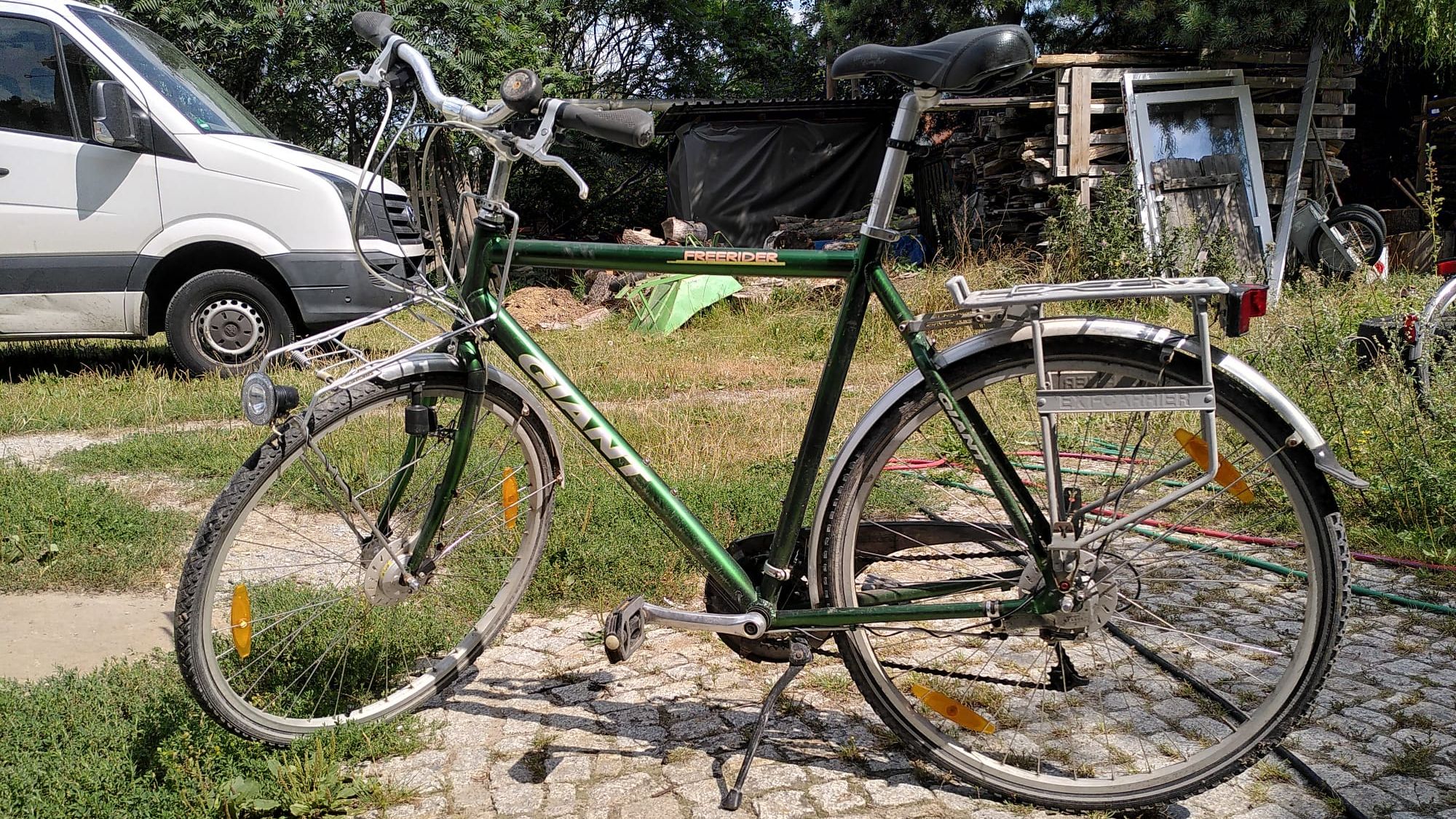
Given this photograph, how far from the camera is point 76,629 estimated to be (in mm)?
3541

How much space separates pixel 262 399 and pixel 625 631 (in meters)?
1.00

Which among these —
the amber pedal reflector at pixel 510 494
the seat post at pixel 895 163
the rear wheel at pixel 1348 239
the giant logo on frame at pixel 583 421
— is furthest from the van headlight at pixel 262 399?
the rear wheel at pixel 1348 239

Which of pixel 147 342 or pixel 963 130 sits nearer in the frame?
pixel 147 342

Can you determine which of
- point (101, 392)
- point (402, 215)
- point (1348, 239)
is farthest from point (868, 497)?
point (1348, 239)

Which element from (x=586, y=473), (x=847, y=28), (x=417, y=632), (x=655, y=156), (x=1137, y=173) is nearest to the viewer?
(x=417, y=632)

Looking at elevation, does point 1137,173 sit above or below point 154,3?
below

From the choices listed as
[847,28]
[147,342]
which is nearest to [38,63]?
[147,342]

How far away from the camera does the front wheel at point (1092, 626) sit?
7.51 feet

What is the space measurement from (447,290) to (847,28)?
15311 mm

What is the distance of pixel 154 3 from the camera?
14.6 m

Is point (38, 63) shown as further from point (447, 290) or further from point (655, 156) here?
point (655, 156)

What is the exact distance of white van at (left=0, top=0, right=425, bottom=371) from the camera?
7.00 metres

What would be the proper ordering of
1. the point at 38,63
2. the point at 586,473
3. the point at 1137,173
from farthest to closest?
the point at 1137,173, the point at 38,63, the point at 586,473

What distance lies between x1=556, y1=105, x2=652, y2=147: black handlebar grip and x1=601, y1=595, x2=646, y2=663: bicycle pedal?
3.69 ft
